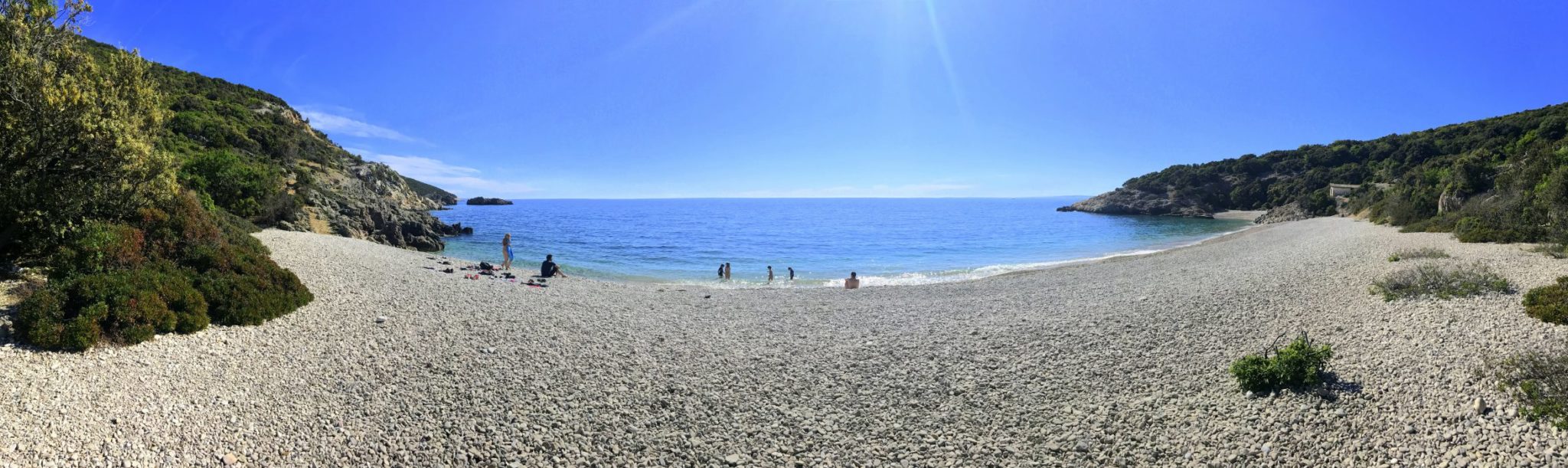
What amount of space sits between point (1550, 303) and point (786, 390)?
1210 cm

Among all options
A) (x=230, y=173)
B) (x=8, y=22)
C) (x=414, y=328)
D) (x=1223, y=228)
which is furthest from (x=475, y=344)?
(x=1223, y=228)

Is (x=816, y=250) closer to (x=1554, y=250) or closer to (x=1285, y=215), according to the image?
(x=1554, y=250)

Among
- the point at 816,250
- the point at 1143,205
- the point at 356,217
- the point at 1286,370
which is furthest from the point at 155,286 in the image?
the point at 1143,205

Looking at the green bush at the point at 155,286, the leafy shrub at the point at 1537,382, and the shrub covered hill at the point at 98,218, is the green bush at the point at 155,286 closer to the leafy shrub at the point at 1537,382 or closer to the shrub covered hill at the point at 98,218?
the shrub covered hill at the point at 98,218

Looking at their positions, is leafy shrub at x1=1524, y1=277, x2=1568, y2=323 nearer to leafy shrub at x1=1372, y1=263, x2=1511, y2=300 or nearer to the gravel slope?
the gravel slope

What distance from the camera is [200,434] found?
6887mm

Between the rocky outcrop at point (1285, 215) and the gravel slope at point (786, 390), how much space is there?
67.5m

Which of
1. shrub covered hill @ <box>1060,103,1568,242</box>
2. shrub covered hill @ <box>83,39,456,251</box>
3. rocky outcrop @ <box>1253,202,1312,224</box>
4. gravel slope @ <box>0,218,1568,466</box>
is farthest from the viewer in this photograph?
rocky outcrop @ <box>1253,202,1312,224</box>

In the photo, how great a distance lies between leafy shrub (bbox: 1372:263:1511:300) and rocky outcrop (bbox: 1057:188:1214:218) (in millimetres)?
89911

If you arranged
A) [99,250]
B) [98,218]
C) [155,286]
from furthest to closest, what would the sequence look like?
[98,218], [99,250], [155,286]

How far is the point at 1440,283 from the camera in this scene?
11.3 metres

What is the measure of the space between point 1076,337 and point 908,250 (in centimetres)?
3239

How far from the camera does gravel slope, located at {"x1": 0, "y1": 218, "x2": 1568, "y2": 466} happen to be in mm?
6508

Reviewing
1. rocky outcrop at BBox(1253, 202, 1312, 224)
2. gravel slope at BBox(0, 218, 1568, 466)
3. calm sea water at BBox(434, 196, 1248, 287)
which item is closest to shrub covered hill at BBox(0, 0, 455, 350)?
gravel slope at BBox(0, 218, 1568, 466)
